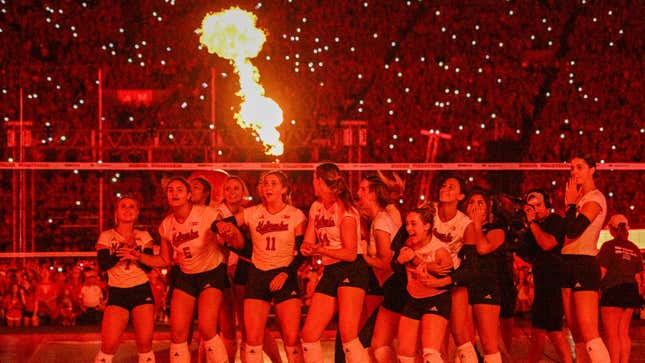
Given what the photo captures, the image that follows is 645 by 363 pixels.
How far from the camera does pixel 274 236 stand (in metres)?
9.06

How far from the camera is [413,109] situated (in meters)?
22.8

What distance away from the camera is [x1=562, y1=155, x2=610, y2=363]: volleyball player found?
8953mm

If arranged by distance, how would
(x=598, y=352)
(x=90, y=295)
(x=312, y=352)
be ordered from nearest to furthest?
(x=312, y=352)
(x=598, y=352)
(x=90, y=295)

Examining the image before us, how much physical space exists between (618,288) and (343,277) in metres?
3.04

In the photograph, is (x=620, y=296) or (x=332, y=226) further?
(x=620, y=296)

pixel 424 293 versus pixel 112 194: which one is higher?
pixel 112 194

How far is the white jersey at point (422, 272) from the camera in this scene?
27.1ft

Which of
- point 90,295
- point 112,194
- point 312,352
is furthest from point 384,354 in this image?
point 112,194

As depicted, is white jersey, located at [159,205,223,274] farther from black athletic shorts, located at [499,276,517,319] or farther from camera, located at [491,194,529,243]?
black athletic shorts, located at [499,276,517,319]

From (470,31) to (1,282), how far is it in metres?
14.4

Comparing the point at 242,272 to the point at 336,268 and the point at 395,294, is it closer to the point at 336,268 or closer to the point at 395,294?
the point at 336,268

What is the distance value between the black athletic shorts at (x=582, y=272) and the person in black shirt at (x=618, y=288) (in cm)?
83

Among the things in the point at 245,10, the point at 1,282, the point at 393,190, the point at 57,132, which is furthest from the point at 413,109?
the point at 393,190

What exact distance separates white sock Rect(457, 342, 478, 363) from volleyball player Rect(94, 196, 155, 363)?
8.98 feet
